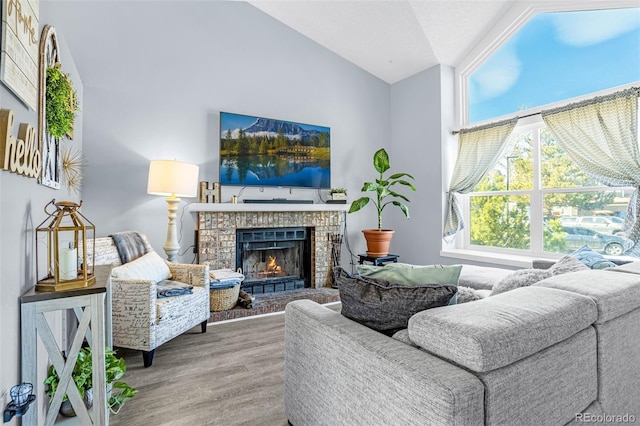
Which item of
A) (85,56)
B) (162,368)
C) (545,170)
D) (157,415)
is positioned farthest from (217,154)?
(545,170)

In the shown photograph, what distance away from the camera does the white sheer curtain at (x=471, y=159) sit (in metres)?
4.12

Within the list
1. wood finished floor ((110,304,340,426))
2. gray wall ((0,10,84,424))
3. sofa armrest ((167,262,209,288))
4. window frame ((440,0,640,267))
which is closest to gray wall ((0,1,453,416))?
window frame ((440,0,640,267))

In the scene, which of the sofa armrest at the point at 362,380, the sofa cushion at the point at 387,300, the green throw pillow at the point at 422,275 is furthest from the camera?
the green throw pillow at the point at 422,275

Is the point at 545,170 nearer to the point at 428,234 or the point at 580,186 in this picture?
the point at 580,186

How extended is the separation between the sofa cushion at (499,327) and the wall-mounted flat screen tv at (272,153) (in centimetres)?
335

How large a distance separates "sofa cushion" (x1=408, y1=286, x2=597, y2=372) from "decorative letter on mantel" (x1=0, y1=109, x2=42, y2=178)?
149 centimetres

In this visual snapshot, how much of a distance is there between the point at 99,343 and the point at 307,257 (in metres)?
3.30

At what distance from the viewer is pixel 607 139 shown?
10.5ft

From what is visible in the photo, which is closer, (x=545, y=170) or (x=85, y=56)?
(x=85, y=56)

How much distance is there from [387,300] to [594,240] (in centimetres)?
323

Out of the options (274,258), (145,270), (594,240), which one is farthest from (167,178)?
(594,240)

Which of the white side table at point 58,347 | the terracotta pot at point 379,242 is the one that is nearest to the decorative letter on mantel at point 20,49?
the white side table at point 58,347

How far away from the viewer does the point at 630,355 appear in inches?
59.9

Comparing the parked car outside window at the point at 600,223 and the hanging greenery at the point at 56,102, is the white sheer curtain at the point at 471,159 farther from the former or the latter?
the hanging greenery at the point at 56,102
